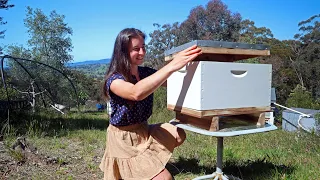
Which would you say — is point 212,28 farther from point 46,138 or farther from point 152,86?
point 152,86

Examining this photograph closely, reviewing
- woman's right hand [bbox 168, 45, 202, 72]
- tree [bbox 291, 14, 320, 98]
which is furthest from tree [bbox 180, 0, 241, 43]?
woman's right hand [bbox 168, 45, 202, 72]

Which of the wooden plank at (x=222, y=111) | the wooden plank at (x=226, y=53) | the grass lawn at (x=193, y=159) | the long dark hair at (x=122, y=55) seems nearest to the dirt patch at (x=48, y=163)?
the grass lawn at (x=193, y=159)

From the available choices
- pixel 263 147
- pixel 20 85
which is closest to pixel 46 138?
pixel 263 147

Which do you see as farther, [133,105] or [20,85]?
[20,85]

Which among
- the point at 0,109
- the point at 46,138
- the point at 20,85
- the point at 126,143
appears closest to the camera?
the point at 126,143

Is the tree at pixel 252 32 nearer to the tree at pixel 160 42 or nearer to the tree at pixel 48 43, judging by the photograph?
the tree at pixel 160 42

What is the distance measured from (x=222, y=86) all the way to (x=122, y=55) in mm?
805

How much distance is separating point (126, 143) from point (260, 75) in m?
1.17

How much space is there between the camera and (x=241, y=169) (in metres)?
2.96

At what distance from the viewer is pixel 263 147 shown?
412 cm

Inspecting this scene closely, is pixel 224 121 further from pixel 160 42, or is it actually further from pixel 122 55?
pixel 160 42

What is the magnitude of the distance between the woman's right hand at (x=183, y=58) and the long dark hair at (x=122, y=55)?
1.57 feet

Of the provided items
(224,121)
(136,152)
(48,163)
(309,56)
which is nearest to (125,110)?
(136,152)

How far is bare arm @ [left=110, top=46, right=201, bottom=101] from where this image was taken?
1.63 metres
